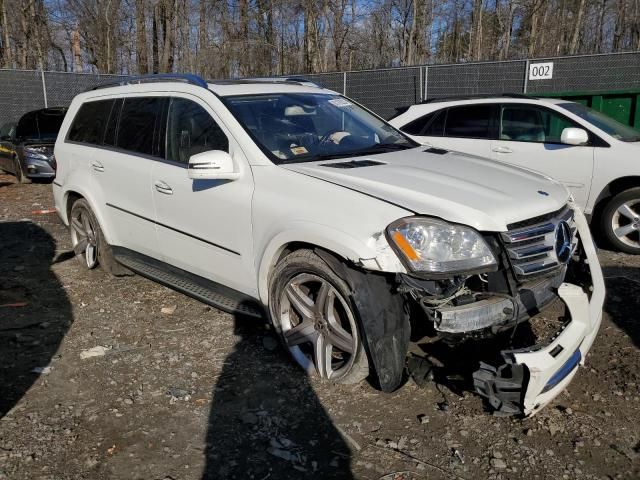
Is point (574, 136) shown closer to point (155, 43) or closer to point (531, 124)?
point (531, 124)

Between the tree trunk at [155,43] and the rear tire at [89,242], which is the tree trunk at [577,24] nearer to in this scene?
the tree trunk at [155,43]

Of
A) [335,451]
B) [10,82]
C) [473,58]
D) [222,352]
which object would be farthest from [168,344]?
[473,58]

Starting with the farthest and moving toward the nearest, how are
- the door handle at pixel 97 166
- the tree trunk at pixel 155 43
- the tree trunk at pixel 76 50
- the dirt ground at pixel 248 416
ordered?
the tree trunk at pixel 76 50 < the tree trunk at pixel 155 43 < the door handle at pixel 97 166 < the dirt ground at pixel 248 416

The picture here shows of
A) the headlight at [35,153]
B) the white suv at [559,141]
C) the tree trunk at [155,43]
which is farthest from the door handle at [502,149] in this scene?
the tree trunk at [155,43]

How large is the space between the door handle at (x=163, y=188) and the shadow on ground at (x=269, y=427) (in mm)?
1322

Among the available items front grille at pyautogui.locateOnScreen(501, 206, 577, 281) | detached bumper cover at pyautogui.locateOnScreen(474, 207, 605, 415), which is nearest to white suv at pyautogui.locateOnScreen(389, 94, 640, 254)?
front grille at pyautogui.locateOnScreen(501, 206, 577, 281)

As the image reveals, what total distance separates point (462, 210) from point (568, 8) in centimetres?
2600

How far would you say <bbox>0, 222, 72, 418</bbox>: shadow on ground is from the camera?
3.88 m

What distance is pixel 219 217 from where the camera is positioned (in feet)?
13.1

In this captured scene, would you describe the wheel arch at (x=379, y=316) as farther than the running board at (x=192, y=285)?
No

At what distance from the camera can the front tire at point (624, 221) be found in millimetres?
6203

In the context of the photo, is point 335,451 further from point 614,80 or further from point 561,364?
point 614,80

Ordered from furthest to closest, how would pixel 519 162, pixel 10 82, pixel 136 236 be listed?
pixel 10 82 < pixel 519 162 < pixel 136 236

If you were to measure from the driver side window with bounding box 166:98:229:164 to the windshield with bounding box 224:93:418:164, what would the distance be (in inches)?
8.1
